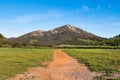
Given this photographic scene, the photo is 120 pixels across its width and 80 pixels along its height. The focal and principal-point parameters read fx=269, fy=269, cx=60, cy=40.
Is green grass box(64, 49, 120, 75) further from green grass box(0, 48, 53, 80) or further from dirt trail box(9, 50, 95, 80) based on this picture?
green grass box(0, 48, 53, 80)

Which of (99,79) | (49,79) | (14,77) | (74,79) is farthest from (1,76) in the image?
(99,79)

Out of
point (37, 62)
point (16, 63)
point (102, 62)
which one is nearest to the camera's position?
point (16, 63)

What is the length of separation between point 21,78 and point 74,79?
4.09 metres

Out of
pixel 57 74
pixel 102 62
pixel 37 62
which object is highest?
pixel 37 62

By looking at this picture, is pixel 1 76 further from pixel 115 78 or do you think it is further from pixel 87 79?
pixel 115 78

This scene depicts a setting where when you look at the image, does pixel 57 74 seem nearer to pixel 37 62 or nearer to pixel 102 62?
pixel 37 62

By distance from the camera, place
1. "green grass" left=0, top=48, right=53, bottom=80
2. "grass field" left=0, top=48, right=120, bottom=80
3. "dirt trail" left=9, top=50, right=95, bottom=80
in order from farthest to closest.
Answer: "grass field" left=0, top=48, right=120, bottom=80, "green grass" left=0, top=48, right=53, bottom=80, "dirt trail" left=9, top=50, right=95, bottom=80

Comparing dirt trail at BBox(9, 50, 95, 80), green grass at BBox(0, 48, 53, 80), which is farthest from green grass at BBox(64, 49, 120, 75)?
green grass at BBox(0, 48, 53, 80)

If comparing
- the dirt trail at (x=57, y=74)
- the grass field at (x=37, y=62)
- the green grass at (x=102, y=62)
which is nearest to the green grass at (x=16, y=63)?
the grass field at (x=37, y=62)

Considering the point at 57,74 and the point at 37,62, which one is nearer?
the point at 57,74

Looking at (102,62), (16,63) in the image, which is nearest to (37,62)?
(16,63)

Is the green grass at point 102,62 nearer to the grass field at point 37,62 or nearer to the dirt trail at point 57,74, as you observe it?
the grass field at point 37,62

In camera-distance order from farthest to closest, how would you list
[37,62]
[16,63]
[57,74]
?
[37,62] < [16,63] < [57,74]

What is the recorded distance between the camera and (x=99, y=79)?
791 inches
